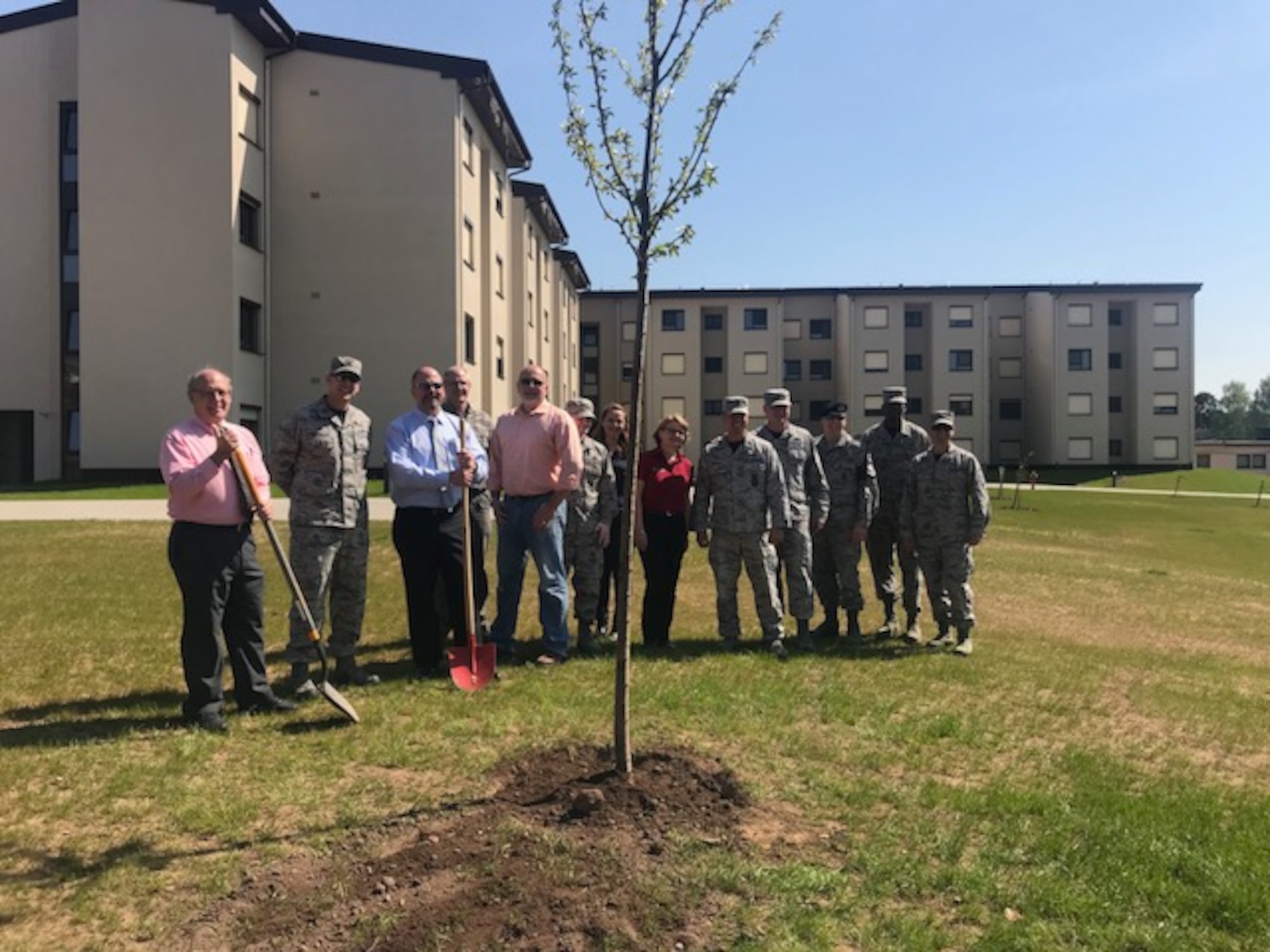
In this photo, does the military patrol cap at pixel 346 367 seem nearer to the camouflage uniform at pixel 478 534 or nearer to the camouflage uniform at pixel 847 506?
the camouflage uniform at pixel 478 534

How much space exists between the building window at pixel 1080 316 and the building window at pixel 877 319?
1049 centimetres

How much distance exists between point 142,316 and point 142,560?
1612cm

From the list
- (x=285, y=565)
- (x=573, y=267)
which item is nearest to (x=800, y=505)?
(x=285, y=565)

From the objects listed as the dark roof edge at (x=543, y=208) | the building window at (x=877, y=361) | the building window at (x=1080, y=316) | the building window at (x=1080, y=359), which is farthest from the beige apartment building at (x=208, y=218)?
the building window at (x=1080, y=359)

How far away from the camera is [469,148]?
94.7 ft

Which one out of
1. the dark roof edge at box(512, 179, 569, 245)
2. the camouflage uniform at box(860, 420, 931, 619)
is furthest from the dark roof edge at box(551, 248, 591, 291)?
the camouflage uniform at box(860, 420, 931, 619)

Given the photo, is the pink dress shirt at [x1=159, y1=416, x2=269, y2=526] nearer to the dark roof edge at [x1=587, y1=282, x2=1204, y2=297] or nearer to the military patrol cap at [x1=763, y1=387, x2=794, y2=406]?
the military patrol cap at [x1=763, y1=387, x2=794, y2=406]

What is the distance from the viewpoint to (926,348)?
181 ft

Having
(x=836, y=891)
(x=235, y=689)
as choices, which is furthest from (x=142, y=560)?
(x=836, y=891)

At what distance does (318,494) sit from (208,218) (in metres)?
22.1

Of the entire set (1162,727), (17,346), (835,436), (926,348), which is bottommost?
(1162,727)

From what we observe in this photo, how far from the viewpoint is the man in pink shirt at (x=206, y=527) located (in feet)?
15.7

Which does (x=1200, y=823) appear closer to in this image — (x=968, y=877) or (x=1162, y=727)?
(x=968, y=877)

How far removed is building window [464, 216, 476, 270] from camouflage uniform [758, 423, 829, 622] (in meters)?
22.6
